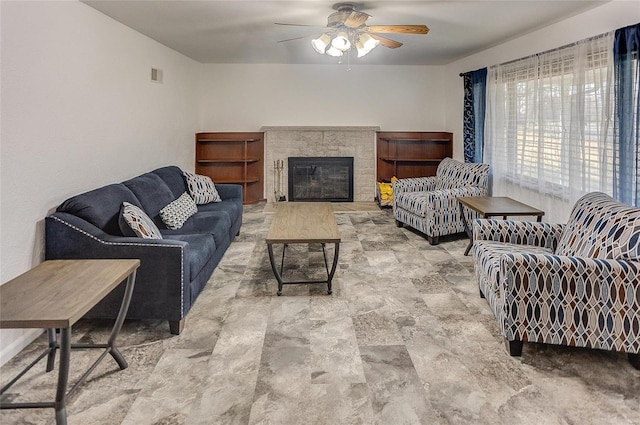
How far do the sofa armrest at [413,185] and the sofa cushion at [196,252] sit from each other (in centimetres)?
307

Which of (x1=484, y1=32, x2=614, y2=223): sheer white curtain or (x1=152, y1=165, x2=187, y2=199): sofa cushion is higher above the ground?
(x1=484, y1=32, x2=614, y2=223): sheer white curtain

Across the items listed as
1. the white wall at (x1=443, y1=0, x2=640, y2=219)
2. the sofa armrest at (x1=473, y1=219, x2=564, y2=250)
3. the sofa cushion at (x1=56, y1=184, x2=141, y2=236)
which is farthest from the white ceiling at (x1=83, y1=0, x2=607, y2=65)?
the sofa armrest at (x1=473, y1=219, x2=564, y2=250)

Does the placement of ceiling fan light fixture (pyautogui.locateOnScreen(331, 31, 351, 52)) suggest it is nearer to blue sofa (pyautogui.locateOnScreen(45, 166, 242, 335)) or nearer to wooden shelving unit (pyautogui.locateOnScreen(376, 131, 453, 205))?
blue sofa (pyautogui.locateOnScreen(45, 166, 242, 335))

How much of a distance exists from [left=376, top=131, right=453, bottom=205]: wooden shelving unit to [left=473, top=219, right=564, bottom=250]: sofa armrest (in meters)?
4.05

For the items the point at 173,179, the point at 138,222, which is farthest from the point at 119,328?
the point at 173,179

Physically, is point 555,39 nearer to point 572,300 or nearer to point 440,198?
point 440,198

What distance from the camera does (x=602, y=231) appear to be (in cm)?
254

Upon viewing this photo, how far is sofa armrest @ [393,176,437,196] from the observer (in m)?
5.84

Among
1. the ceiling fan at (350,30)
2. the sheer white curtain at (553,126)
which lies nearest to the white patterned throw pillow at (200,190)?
the ceiling fan at (350,30)

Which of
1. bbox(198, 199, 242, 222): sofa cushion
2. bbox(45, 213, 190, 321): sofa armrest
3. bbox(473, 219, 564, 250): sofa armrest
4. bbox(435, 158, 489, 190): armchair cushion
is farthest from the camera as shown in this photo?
bbox(435, 158, 489, 190): armchair cushion

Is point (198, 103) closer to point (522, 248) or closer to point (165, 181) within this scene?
point (165, 181)

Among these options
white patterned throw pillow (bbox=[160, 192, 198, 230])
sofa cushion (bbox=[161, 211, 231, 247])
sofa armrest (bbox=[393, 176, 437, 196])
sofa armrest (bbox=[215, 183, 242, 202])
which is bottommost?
sofa cushion (bbox=[161, 211, 231, 247])

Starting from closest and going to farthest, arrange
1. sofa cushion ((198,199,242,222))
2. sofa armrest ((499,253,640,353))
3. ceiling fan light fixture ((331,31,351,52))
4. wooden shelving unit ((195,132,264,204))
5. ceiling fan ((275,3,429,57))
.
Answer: sofa armrest ((499,253,640,353)) < ceiling fan ((275,3,429,57)) < ceiling fan light fixture ((331,31,351,52)) < sofa cushion ((198,199,242,222)) < wooden shelving unit ((195,132,264,204))

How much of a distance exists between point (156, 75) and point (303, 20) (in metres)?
2.13
